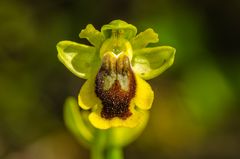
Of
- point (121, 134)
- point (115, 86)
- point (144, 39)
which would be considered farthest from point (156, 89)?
point (115, 86)

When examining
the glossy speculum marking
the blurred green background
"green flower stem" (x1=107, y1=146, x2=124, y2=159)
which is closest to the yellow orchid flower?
the glossy speculum marking

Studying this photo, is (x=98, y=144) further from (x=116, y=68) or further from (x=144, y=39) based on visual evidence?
(x=144, y=39)

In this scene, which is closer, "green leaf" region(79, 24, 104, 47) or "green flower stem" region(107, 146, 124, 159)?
"green leaf" region(79, 24, 104, 47)

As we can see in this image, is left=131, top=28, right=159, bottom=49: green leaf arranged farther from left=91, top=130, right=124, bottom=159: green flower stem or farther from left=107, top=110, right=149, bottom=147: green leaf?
left=91, top=130, right=124, bottom=159: green flower stem

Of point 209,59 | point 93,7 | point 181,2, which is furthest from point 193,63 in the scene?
point 93,7

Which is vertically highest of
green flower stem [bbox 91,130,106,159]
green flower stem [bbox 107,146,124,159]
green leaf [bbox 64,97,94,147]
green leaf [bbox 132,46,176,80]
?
green leaf [bbox 132,46,176,80]

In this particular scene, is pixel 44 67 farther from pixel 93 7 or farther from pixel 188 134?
pixel 188 134

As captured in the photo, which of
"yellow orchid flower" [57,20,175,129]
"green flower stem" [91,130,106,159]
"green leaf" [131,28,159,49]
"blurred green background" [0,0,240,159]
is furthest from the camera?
"blurred green background" [0,0,240,159]
